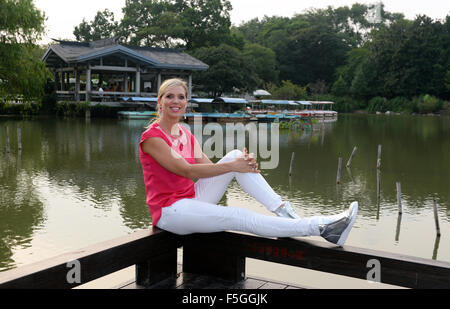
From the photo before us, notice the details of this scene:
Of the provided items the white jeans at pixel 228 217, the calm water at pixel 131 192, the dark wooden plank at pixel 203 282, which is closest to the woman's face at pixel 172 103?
the white jeans at pixel 228 217

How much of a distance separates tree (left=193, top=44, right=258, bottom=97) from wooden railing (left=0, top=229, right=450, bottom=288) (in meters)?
33.6

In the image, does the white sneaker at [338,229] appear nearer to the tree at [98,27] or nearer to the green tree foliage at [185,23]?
the green tree foliage at [185,23]

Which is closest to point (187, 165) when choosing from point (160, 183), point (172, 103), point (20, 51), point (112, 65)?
point (160, 183)

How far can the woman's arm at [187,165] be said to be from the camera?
3.10 metres

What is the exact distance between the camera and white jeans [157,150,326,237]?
2.98 meters

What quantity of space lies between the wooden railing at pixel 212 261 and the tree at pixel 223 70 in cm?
3362

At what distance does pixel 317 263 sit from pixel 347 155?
13.8 meters

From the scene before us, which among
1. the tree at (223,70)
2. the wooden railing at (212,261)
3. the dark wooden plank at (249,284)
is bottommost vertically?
the dark wooden plank at (249,284)

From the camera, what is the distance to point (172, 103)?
133 inches

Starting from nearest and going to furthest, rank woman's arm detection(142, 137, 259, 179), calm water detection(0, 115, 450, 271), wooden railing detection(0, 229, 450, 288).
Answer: wooden railing detection(0, 229, 450, 288) → woman's arm detection(142, 137, 259, 179) → calm water detection(0, 115, 450, 271)

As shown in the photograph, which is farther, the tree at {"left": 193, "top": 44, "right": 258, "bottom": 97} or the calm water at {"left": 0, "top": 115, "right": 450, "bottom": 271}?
the tree at {"left": 193, "top": 44, "right": 258, "bottom": 97}

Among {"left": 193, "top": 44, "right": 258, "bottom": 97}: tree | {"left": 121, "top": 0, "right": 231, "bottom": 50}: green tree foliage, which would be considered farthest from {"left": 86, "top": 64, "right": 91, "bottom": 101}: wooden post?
{"left": 121, "top": 0, "right": 231, "bottom": 50}: green tree foliage

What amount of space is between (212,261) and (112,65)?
29336 mm

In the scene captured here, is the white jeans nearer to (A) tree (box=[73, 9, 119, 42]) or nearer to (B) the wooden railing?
(B) the wooden railing
